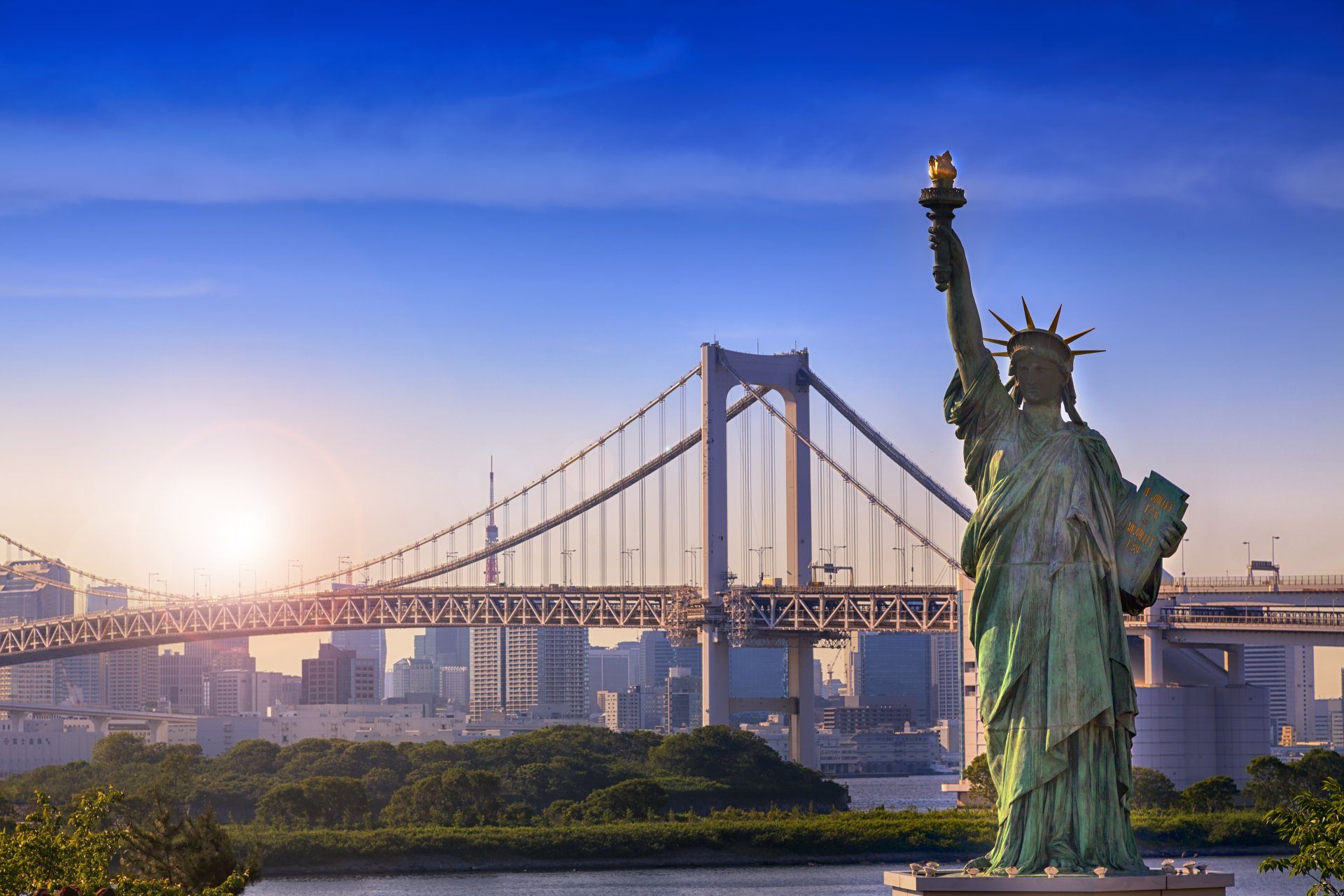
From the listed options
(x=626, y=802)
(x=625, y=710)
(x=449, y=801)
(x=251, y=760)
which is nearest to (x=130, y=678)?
(x=625, y=710)

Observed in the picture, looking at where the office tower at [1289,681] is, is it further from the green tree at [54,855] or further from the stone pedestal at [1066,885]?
the stone pedestal at [1066,885]

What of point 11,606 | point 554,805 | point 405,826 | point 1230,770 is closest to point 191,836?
point 405,826

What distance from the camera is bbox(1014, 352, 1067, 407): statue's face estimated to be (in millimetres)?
15414

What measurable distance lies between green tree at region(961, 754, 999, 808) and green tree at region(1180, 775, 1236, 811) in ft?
15.2

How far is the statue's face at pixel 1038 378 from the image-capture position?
15414 mm

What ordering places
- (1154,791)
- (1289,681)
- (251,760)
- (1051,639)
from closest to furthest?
(1051,639) → (1154,791) → (251,760) → (1289,681)

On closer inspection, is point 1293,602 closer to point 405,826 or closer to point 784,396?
point 784,396

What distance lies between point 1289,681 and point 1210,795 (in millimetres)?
101436

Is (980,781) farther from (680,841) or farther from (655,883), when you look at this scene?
(655,883)

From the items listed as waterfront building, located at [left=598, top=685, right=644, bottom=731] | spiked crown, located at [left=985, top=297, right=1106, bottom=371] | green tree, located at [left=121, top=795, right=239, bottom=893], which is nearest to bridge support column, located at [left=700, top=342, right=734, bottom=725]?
green tree, located at [left=121, top=795, right=239, bottom=893]

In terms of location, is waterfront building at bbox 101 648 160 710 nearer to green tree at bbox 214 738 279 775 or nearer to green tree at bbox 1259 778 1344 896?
green tree at bbox 214 738 279 775

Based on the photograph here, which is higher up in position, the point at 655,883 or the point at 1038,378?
the point at 1038,378

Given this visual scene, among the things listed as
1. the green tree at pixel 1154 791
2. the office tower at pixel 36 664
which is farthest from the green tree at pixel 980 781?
the office tower at pixel 36 664

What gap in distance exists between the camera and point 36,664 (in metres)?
160
